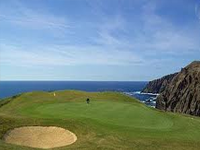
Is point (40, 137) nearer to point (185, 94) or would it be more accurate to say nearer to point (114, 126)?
point (114, 126)

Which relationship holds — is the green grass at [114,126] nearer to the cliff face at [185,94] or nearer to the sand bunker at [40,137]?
the sand bunker at [40,137]

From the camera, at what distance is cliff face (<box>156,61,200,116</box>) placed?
122m

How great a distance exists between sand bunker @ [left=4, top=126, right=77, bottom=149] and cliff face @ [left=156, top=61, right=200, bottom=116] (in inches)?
3705

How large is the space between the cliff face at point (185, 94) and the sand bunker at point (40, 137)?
94.1 meters

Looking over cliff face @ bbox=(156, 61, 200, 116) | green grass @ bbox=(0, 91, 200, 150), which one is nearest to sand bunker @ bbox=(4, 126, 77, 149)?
green grass @ bbox=(0, 91, 200, 150)

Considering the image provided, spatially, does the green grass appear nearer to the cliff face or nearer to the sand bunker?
the sand bunker

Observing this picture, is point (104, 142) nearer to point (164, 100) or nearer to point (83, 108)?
point (83, 108)

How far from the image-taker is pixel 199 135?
28.1 m

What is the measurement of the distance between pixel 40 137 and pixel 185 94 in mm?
108462

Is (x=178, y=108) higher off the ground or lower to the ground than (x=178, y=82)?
lower

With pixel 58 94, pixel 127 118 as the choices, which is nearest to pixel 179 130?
pixel 127 118

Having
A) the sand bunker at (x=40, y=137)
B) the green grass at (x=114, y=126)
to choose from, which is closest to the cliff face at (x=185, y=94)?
the green grass at (x=114, y=126)

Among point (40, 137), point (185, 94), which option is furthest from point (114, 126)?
point (185, 94)

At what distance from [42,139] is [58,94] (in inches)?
1070
